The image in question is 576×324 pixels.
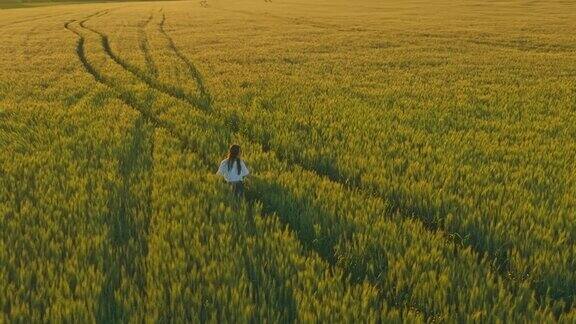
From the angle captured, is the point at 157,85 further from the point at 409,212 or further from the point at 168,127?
the point at 409,212

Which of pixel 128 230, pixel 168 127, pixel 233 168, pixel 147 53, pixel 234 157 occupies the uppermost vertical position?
pixel 234 157

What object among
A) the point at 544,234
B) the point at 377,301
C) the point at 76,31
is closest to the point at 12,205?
the point at 377,301

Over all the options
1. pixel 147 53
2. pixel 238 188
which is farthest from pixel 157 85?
pixel 238 188

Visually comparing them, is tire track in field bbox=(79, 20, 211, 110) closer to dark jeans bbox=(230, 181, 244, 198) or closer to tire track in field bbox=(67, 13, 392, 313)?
tire track in field bbox=(67, 13, 392, 313)

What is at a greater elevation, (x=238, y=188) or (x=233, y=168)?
(x=233, y=168)

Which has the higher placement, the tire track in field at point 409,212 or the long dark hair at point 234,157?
the long dark hair at point 234,157

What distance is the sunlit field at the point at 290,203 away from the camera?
375cm

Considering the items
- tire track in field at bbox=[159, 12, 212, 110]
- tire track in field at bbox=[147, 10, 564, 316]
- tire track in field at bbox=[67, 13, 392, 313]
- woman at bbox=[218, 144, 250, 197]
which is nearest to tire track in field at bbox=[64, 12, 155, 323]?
tire track in field at bbox=[67, 13, 392, 313]

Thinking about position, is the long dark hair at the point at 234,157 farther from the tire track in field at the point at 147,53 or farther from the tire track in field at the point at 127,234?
the tire track in field at the point at 147,53

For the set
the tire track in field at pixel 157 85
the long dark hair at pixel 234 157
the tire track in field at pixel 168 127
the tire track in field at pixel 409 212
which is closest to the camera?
the tire track in field at pixel 409 212

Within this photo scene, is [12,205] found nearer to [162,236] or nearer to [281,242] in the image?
[162,236]

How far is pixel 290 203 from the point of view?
562cm

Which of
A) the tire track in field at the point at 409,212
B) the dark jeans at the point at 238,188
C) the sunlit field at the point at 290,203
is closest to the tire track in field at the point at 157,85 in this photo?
the sunlit field at the point at 290,203

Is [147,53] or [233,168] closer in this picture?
[233,168]
